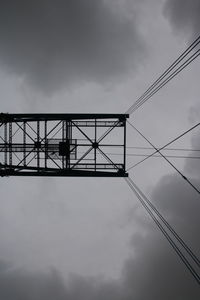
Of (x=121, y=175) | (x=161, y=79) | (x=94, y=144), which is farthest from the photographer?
(x=94, y=144)

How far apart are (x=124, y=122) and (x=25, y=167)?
450 centimetres

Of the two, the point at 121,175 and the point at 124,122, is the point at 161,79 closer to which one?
the point at 124,122

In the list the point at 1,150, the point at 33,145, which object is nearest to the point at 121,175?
the point at 33,145

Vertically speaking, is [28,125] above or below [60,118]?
above

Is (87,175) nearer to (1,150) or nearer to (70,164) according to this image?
(70,164)

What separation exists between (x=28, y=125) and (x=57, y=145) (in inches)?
66.1

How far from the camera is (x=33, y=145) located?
12.7 meters

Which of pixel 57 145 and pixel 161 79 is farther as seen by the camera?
pixel 57 145

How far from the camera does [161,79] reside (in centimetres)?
917

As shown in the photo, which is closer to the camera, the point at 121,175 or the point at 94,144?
the point at 121,175

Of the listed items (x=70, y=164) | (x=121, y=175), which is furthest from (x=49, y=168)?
(x=121, y=175)

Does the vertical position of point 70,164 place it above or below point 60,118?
below

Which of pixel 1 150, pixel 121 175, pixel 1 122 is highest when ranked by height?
pixel 1 122

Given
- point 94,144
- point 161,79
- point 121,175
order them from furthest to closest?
1. point 94,144
2. point 121,175
3. point 161,79
